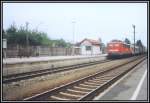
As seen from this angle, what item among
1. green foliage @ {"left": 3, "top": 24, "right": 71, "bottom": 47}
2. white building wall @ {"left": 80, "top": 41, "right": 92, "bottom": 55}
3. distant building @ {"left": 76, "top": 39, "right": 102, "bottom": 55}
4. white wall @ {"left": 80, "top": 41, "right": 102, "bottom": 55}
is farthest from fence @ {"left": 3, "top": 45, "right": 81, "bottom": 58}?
distant building @ {"left": 76, "top": 39, "right": 102, "bottom": 55}

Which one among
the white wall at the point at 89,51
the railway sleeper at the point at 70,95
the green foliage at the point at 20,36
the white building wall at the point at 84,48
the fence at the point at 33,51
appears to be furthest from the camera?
the white wall at the point at 89,51

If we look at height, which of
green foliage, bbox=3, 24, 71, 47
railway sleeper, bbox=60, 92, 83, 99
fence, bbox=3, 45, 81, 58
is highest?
green foliage, bbox=3, 24, 71, 47

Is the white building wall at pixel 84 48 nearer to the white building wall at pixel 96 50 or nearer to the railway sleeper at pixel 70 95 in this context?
the white building wall at pixel 96 50

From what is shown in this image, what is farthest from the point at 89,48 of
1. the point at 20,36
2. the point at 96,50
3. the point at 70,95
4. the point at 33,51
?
the point at 70,95

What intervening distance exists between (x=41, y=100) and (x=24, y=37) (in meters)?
49.6

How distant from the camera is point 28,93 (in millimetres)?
12359

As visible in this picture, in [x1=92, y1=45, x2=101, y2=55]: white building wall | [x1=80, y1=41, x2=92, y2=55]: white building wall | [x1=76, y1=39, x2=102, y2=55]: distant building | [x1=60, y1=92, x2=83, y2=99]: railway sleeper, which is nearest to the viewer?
[x1=60, y1=92, x2=83, y2=99]: railway sleeper

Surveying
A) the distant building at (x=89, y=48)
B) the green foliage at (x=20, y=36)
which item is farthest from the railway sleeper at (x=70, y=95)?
the distant building at (x=89, y=48)

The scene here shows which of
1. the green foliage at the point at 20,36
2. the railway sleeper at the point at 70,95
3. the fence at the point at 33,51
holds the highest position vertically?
the green foliage at the point at 20,36

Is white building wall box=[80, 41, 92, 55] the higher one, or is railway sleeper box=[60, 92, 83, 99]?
white building wall box=[80, 41, 92, 55]

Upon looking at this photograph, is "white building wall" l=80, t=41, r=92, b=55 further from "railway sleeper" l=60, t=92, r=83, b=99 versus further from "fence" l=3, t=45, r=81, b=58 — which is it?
"railway sleeper" l=60, t=92, r=83, b=99

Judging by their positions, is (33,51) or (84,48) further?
(84,48)

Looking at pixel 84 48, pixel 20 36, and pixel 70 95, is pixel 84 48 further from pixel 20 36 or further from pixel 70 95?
pixel 70 95

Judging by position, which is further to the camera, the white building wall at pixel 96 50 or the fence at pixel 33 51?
the white building wall at pixel 96 50
